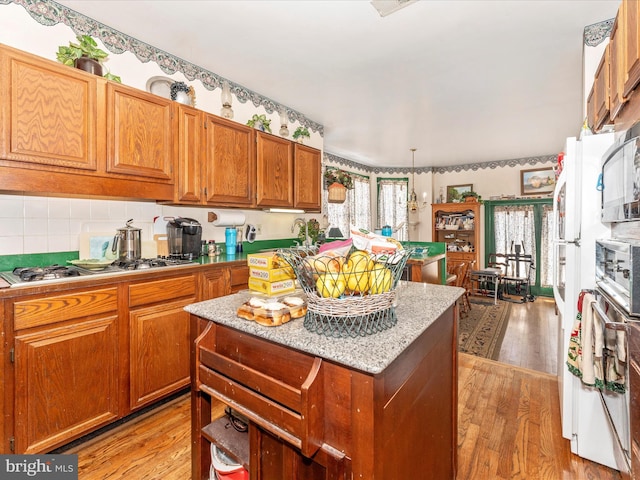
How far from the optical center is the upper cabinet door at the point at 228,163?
8.24 ft

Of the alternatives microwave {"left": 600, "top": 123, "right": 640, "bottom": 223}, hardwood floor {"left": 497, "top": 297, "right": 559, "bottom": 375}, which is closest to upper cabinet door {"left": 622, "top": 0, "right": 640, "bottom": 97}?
microwave {"left": 600, "top": 123, "right": 640, "bottom": 223}

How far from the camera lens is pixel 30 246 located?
1873mm

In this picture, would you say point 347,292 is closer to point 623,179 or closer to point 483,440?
point 623,179

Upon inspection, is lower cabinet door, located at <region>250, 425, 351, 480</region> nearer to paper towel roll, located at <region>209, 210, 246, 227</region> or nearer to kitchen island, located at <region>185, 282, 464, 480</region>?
kitchen island, located at <region>185, 282, 464, 480</region>

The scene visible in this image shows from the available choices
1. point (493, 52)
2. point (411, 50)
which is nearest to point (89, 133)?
point (411, 50)

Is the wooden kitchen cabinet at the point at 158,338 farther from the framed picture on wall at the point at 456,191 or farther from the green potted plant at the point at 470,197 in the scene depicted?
the framed picture on wall at the point at 456,191

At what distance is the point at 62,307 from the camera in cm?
157

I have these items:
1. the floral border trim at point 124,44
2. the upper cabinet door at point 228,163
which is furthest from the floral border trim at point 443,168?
the upper cabinet door at point 228,163

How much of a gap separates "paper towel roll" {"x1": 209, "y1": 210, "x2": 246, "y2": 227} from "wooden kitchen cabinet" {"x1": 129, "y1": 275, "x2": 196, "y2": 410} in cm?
82

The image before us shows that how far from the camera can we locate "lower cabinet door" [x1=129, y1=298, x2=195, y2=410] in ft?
6.16

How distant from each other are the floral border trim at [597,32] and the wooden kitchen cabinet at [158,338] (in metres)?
3.14

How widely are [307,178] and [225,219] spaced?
→ 1.09 metres

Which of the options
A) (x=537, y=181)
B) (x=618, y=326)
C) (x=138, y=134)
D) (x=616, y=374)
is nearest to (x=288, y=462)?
(x=618, y=326)

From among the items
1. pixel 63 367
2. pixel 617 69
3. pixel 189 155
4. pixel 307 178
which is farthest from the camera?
pixel 307 178
